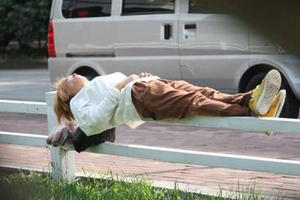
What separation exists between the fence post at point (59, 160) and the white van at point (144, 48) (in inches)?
94.9

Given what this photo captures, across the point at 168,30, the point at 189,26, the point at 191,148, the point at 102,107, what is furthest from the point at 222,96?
the point at 168,30

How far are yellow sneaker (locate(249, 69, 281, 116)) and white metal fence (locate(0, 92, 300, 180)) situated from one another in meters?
0.07

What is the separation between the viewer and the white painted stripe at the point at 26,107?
435cm

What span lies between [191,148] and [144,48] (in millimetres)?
1849

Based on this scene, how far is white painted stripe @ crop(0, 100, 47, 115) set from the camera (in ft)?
14.3

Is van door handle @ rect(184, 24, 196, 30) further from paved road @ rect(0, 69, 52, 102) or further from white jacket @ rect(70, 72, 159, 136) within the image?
paved road @ rect(0, 69, 52, 102)

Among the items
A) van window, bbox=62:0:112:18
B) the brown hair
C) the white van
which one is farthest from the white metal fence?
van window, bbox=62:0:112:18

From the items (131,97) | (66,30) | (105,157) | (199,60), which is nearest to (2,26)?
(66,30)

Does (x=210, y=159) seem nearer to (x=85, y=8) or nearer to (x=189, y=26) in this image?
(x=189, y=26)

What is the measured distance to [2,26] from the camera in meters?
21.6

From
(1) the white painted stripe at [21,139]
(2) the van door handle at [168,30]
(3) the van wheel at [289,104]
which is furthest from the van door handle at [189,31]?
(1) the white painted stripe at [21,139]

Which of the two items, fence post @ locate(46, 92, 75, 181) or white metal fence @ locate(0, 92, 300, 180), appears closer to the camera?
white metal fence @ locate(0, 92, 300, 180)

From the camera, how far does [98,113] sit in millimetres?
3604

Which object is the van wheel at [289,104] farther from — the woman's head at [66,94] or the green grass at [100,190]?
the woman's head at [66,94]
